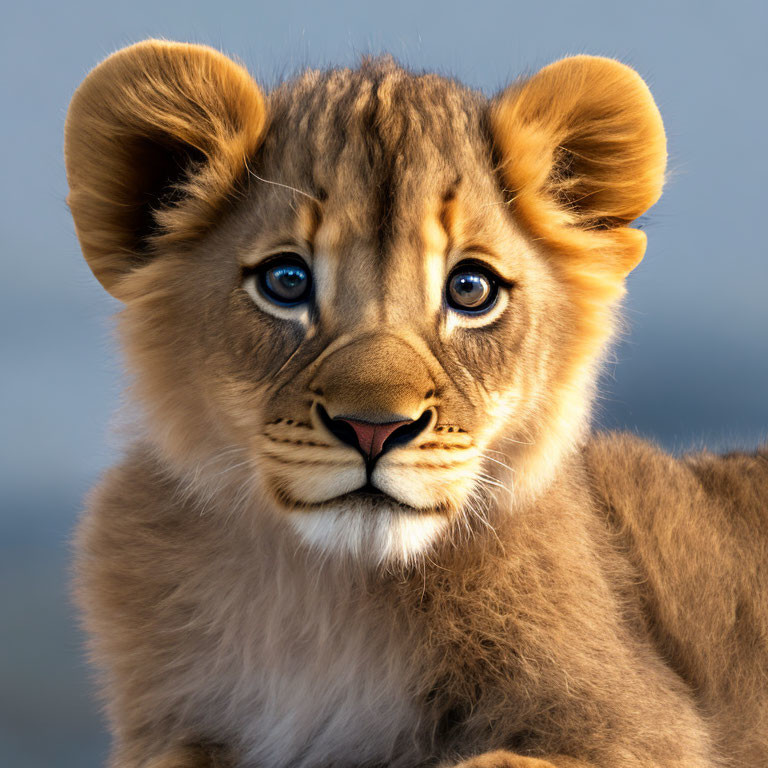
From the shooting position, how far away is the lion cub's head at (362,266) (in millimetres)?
2482

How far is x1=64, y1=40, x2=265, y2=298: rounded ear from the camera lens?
2887 millimetres

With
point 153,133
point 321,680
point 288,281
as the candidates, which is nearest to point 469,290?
point 288,281

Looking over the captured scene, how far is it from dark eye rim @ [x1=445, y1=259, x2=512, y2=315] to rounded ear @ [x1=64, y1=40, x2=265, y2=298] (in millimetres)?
654

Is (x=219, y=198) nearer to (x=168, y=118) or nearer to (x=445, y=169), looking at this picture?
(x=168, y=118)

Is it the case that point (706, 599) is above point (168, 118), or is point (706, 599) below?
below

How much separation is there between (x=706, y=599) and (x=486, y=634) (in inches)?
54.2

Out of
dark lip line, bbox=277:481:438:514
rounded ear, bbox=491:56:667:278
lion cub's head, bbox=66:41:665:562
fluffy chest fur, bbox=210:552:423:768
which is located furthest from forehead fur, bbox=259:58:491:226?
fluffy chest fur, bbox=210:552:423:768

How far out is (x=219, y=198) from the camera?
2.92m

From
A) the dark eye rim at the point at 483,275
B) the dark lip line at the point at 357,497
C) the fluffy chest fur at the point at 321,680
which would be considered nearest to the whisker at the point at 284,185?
the dark eye rim at the point at 483,275

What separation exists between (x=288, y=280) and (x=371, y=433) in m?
0.52

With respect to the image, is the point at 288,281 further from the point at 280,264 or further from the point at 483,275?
the point at 483,275

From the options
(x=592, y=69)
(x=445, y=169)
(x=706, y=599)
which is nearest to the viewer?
(x=445, y=169)

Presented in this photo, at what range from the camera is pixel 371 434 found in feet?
7.73

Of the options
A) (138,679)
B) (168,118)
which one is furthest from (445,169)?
(138,679)
